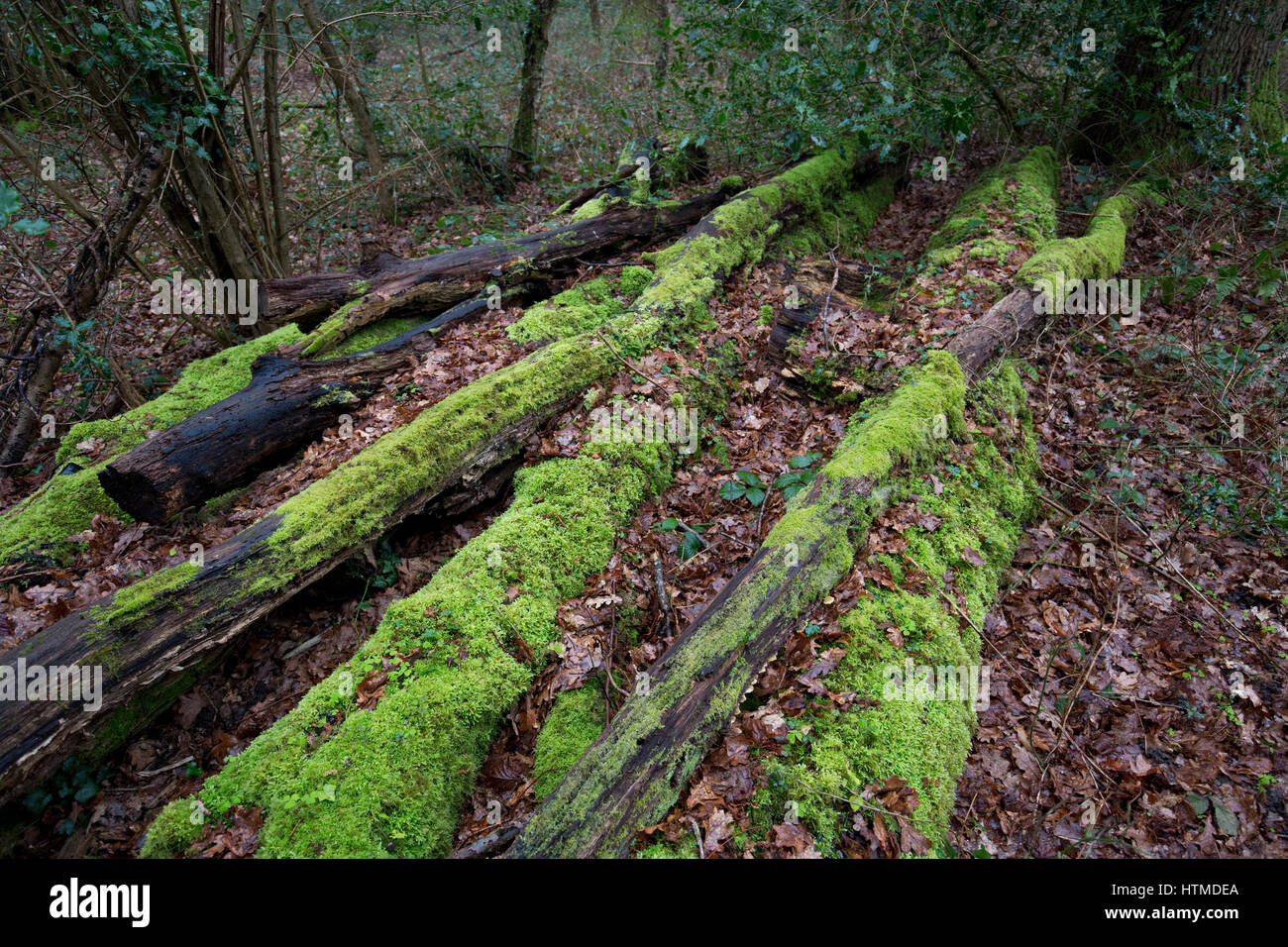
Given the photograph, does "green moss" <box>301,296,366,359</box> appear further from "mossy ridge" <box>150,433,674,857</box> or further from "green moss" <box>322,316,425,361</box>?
"mossy ridge" <box>150,433,674,857</box>

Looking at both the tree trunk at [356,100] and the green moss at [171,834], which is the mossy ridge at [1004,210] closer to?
the tree trunk at [356,100]

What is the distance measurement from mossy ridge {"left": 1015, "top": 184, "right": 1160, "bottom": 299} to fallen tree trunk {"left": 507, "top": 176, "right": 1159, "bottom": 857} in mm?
2367

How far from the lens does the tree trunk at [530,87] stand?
11.0 meters

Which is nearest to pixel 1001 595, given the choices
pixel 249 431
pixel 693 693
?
pixel 693 693

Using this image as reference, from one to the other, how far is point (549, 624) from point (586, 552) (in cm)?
60

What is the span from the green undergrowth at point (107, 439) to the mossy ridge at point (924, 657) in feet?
17.1

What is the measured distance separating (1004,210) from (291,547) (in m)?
8.93

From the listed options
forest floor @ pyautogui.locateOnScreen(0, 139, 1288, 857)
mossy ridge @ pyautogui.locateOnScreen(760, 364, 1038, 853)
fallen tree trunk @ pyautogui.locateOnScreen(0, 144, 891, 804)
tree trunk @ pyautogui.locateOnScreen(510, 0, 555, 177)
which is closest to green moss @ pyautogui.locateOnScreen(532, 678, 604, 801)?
forest floor @ pyautogui.locateOnScreen(0, 139, 1288, 857)

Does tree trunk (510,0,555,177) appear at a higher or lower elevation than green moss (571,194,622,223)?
higher

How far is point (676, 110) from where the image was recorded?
1188 centimetres

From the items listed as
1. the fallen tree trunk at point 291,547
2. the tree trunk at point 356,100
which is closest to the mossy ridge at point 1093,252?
the fallen tree trunk at point 291,547

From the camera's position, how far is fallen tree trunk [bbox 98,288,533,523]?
4562mm

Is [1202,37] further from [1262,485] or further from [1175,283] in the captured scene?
[1262,485]

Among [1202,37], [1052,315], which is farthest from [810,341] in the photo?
[1202,37]
